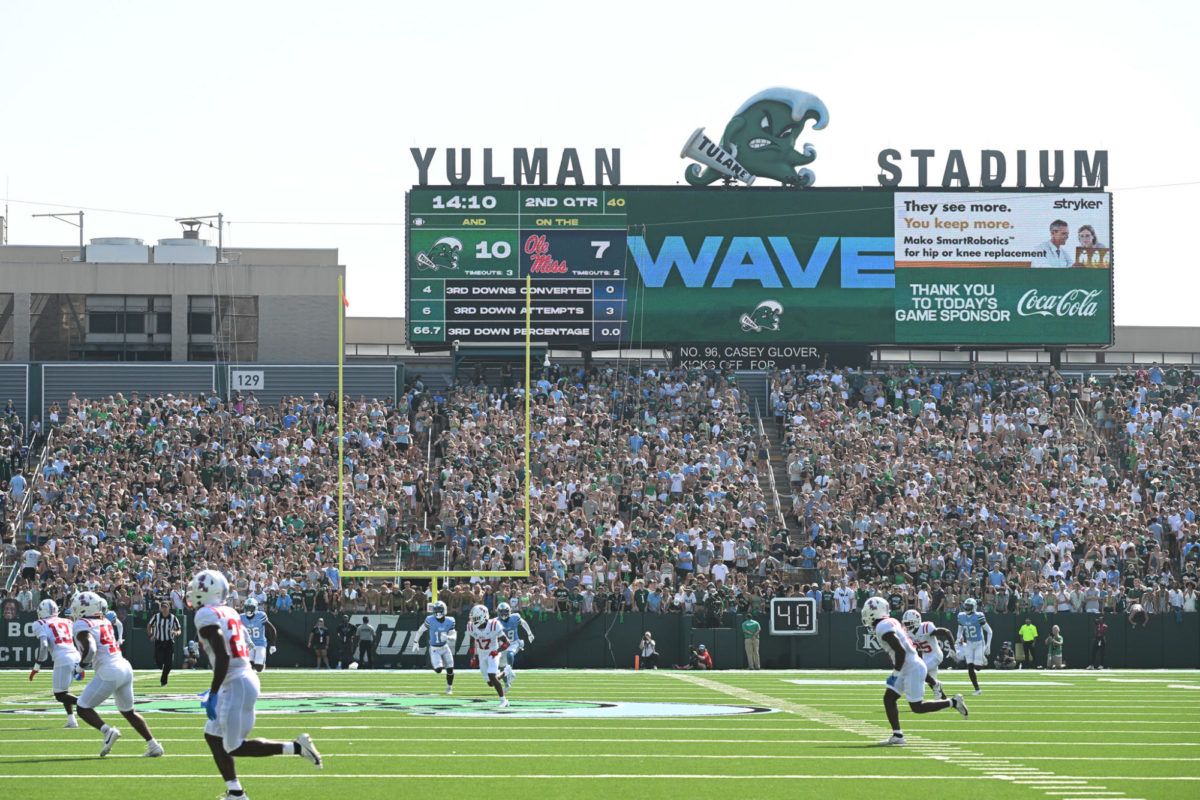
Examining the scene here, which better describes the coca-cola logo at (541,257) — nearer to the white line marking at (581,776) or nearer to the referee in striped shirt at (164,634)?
the referee in striped shirt at (164,634)

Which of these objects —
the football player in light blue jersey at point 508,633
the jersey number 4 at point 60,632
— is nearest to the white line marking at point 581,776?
the jersey number 4 at point 60,632

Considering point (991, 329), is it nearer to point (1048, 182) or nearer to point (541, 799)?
point (1048, 182)

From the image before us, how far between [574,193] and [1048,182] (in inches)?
428

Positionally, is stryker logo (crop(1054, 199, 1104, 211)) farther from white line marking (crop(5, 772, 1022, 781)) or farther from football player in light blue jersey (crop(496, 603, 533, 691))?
white line marking (crop(5, 772, 1022, 781))

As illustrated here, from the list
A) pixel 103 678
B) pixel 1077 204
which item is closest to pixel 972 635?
pixel 1077 204

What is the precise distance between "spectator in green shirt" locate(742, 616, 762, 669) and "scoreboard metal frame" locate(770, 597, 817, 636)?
44 centimetres

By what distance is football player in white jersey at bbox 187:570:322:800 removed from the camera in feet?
36.1

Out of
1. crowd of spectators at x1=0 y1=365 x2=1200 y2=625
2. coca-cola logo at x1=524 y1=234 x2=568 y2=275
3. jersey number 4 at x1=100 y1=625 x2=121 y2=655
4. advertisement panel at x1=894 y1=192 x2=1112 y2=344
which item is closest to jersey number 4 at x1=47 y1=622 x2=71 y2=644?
jersey number 4 at x1=100 y1=625 x2=121 y2=655

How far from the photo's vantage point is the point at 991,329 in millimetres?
39781

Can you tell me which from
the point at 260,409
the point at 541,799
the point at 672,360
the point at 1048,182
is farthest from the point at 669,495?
the point at 541,799

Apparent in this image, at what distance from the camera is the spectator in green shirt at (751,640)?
29.6 m

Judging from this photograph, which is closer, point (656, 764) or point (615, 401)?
point (656, 764)

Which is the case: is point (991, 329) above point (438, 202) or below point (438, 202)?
below

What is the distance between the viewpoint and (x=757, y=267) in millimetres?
39312
